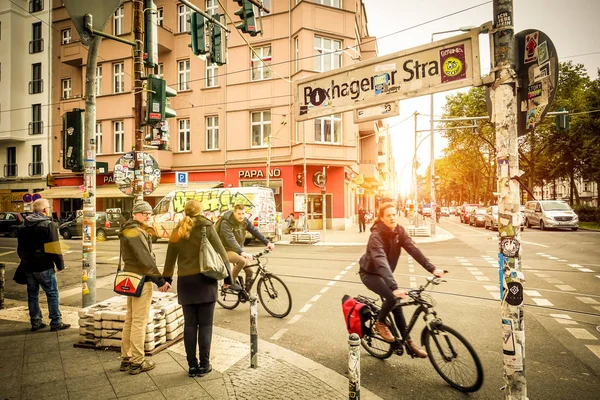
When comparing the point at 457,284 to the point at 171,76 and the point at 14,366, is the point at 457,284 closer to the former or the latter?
the point at 14,366

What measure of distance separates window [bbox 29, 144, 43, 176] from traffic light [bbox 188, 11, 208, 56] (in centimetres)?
3180

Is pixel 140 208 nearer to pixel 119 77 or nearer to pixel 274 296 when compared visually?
pixel 274 296

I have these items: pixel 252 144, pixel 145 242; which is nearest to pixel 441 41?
pixel 145 242

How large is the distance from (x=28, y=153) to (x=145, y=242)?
36.5 metres

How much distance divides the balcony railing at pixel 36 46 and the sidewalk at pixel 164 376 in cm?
3646

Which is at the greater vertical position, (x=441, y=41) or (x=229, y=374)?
(x=441, y=41)

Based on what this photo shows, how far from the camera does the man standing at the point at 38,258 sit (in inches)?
224

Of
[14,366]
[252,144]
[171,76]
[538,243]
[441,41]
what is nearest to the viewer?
[441,41]

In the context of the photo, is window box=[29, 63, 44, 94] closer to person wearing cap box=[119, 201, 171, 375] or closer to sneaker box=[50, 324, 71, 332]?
sneaker box=[50, 324, 71, 332]

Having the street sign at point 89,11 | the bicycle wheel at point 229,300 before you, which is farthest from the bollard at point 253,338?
the street sign at point 89,11

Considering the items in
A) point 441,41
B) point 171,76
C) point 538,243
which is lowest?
point 538,243

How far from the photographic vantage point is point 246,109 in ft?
88.2

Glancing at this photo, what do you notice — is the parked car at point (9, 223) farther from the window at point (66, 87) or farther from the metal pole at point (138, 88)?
the metal pole at point (138, 88)

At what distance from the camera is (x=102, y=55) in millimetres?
29266
